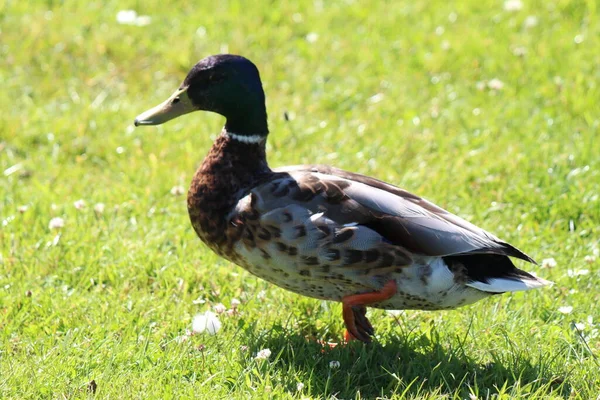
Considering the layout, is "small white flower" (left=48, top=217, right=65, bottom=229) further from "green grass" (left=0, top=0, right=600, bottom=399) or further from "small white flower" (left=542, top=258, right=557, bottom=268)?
"small white flower" (left=542, top=258, right=557, bottom=268)

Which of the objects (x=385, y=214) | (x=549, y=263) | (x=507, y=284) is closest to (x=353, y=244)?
(x=385, y=214)

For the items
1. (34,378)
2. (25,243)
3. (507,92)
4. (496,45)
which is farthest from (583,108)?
(34,378)

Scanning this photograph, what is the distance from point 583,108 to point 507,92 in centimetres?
51

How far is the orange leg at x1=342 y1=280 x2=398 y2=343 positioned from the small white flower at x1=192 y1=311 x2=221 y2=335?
0.49 m

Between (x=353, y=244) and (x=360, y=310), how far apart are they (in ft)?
1.14

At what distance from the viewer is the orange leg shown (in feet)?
11.7

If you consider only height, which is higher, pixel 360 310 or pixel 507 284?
pixel 507 284

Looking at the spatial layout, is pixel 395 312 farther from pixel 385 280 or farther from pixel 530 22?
pixel 530 22

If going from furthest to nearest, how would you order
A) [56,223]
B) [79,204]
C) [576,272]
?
[79,204] < [56,223] < [576,272]

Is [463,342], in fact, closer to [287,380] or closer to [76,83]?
[287,380]

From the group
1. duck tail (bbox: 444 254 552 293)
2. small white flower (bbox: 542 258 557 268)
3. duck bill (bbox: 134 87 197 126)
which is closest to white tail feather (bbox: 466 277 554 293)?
duck tail (bbox: 444 254 552 293)

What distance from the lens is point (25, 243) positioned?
4.41 meters

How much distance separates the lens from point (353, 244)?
3.51m

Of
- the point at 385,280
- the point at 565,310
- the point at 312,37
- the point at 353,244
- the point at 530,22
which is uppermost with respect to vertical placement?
the point at 530,22
